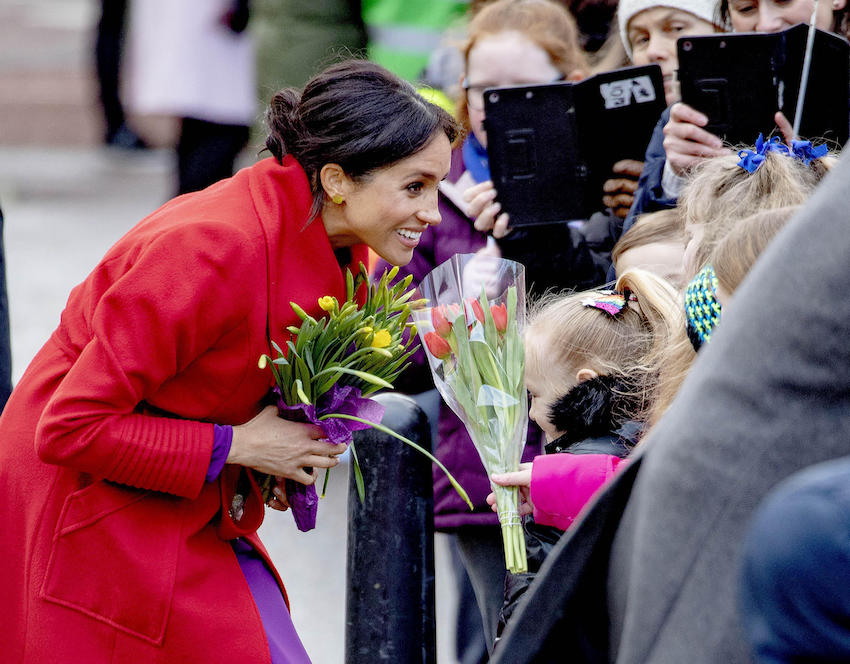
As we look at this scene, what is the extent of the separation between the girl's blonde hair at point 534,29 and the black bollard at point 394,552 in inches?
42.8

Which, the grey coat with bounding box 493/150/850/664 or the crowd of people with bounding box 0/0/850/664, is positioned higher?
the grey coat with bounding box 493/150/850/664

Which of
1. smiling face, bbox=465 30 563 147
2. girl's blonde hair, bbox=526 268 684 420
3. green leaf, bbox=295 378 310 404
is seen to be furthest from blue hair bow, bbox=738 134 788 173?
smiling face, bbox=465 30 563 147

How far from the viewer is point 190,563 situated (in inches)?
91.4

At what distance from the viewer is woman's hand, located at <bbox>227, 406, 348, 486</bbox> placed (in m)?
2.33

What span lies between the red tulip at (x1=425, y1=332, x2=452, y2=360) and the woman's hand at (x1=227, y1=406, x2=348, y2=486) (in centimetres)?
28

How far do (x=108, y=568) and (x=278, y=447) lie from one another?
Result: 0.37m

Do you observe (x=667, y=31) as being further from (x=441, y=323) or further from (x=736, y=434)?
(x=736, y=434)

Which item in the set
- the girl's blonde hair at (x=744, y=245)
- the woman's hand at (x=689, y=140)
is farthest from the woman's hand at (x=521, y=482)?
the woman's hand at (x=689, y=140)

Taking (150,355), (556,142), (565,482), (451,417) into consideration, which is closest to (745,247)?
(565,482)

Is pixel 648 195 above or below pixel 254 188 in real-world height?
below

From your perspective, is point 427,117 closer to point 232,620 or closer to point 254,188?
point 254,188

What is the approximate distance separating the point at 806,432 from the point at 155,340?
1.39m

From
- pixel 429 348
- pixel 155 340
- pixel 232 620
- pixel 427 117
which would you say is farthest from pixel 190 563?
pixel 427 117

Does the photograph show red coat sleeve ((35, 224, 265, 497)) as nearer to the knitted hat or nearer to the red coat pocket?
the red coat pocket
